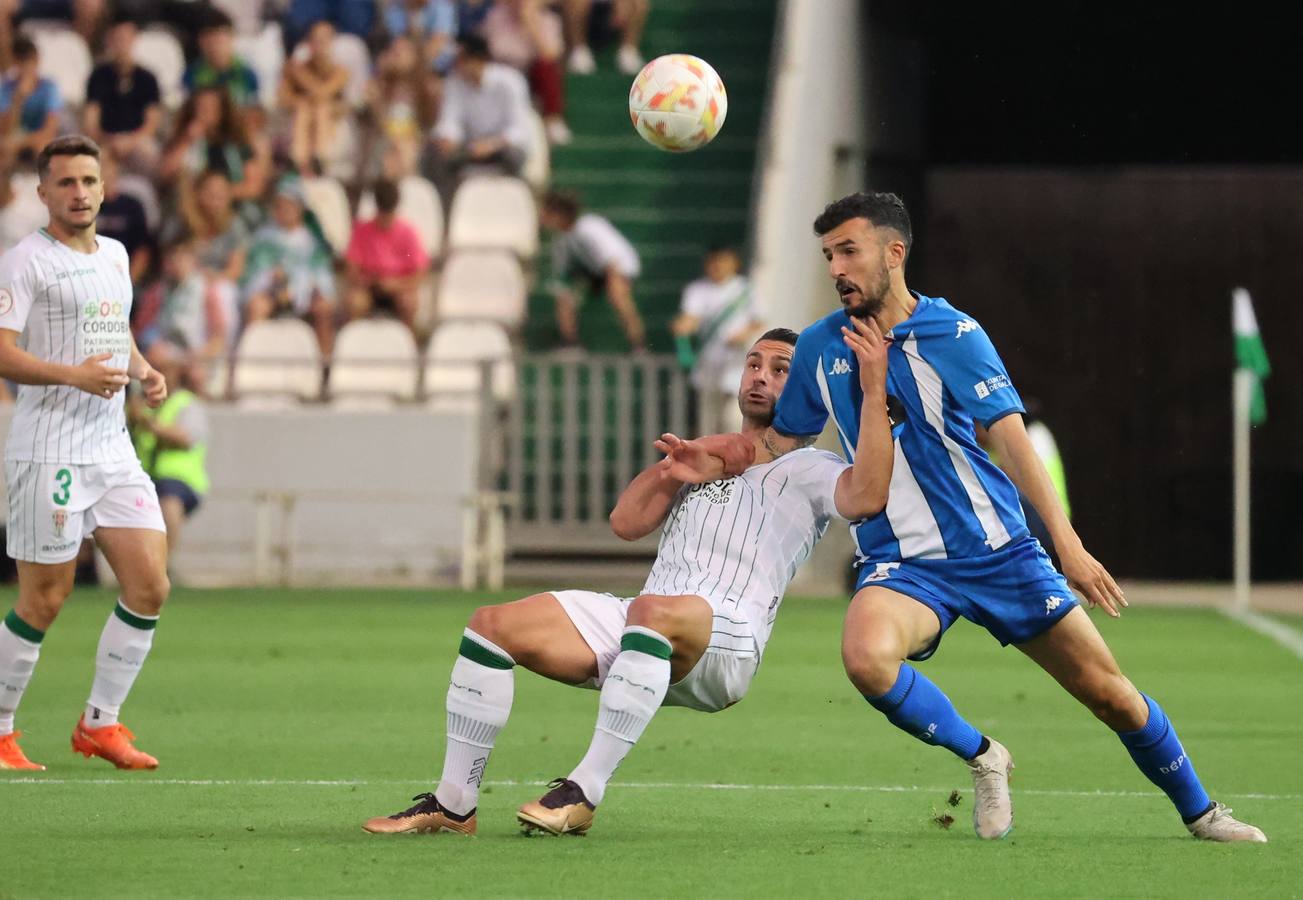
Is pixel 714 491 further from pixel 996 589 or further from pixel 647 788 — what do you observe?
pixel 647 788

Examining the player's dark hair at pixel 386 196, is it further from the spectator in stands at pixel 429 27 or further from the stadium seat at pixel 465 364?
the spectator in stands at pixel 429 27

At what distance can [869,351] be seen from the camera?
22.1ft

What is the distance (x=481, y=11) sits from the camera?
2180 centimetres

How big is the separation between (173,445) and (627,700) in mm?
10419

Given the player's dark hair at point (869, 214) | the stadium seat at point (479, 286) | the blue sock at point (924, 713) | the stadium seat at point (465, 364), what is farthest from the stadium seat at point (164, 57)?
the blue sock at point (924, 713)

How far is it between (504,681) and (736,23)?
53.6 feet

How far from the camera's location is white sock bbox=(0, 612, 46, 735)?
8578 mm

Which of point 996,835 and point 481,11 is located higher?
point 481,11

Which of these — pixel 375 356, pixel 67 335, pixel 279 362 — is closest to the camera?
pixel 67 335

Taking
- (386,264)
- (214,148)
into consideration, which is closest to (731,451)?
(386,264)

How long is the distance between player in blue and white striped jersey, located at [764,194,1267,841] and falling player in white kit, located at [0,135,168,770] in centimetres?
292

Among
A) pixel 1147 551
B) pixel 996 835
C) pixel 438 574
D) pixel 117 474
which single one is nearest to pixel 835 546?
pixel 438 574

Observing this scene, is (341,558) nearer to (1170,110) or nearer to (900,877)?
(1170,110)

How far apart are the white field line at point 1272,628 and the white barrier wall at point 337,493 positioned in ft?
19.5
